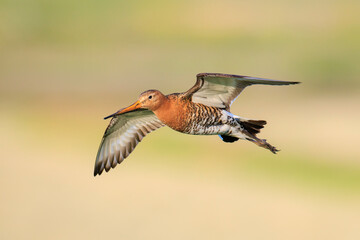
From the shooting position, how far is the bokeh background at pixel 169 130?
13.5 m

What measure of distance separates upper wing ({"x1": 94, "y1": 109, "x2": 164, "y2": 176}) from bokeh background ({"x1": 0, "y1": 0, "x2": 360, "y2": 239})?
15.9ft

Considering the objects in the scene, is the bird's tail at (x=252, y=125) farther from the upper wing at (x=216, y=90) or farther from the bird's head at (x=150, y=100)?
the bird's head at (x=150, y=100)

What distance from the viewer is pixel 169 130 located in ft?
60.5

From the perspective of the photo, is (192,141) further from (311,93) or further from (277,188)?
(311,93)

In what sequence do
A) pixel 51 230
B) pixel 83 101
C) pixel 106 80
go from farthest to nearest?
pixel 106 80 → pixel 83 101 → pixel 51 230

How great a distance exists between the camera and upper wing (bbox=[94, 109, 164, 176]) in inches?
289

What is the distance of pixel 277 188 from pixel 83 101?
8.24m

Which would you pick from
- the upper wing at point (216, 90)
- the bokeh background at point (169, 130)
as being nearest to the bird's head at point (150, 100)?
the upper wing at point (216, 90)

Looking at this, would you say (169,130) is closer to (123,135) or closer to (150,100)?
(123,135)

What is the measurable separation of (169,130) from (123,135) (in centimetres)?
1102
